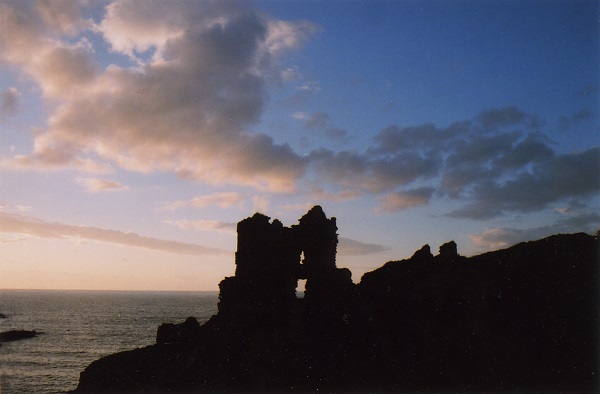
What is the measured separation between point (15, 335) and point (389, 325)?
113m

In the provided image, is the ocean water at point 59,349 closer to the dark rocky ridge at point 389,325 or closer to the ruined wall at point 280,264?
the dark rocky ridge at point 389,325

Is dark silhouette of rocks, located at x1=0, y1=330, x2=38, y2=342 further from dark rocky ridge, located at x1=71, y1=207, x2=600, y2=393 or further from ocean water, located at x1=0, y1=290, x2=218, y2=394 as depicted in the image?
dark rocky ridge, located at x1=71, y1=207, x2=600, y2=393

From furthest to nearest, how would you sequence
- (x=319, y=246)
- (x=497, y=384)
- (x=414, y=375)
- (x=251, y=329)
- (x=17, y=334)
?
(x=17, y=334), (x=319, y=246), (x=251, y=329), (x=414, y=375), (x=497, y=384)

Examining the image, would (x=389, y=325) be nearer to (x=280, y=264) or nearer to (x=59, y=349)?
(x=280, y=264)

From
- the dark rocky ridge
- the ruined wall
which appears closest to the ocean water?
the dark rocky ridge

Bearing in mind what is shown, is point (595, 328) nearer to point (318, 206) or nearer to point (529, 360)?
point (529, 360)

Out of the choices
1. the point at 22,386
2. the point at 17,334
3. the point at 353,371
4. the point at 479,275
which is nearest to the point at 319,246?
the point at 353,371

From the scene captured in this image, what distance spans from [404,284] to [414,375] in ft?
26.7

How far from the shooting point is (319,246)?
1681 inches

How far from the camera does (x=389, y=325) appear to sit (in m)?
37.6

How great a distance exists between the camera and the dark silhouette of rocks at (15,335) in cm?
10544

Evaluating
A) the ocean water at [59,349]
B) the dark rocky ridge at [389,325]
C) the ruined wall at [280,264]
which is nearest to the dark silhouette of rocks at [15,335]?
the ocean water at [59,349]

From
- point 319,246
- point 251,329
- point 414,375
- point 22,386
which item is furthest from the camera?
point 22,386

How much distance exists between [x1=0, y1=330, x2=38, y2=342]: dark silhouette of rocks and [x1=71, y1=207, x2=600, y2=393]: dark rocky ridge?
270 ft
